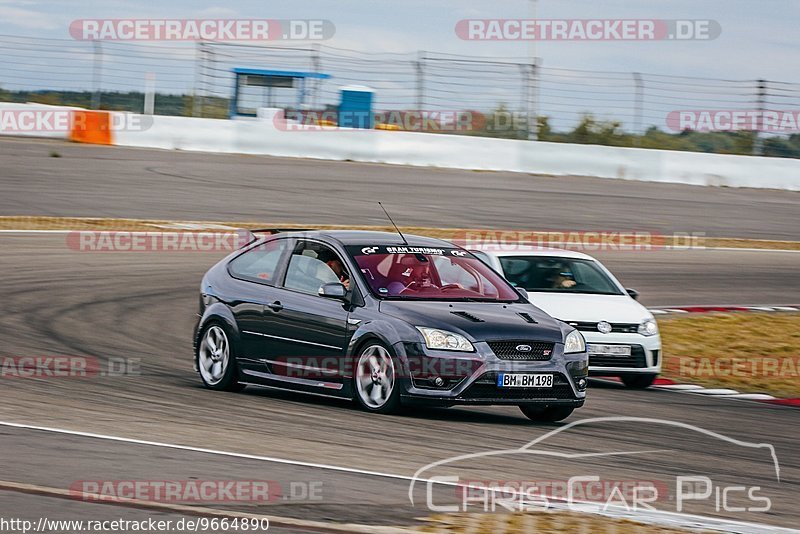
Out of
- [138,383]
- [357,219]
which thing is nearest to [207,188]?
[357,219]

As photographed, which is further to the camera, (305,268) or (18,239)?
(18,239)

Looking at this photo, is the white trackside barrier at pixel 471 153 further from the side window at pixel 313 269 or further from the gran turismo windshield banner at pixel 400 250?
the side window at pixel 313 269

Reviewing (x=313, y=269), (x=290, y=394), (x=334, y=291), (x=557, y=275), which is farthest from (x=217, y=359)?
(x=557, y=275)

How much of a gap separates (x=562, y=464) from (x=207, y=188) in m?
19.9

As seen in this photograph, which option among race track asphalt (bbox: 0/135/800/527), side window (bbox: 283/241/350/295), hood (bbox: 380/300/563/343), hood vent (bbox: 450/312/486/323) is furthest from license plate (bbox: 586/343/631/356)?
side window (bbox: 283/241/350/295)

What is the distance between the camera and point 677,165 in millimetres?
32219

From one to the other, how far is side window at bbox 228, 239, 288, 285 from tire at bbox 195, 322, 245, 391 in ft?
1.56

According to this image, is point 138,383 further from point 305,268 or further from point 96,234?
point 96,234

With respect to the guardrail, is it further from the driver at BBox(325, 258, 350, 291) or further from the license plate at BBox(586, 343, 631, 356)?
the driver at BBox(325, 258, 350, 291)

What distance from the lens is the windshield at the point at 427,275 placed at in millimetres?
9812

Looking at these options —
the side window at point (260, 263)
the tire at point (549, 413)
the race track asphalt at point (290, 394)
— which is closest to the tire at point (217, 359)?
the race track asphalt at point (290, 394)

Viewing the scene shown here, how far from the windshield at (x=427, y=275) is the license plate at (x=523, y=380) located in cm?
96

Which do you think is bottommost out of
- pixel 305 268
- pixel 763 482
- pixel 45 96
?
pixel 763 482

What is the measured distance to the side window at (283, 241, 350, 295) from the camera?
1005 cm
